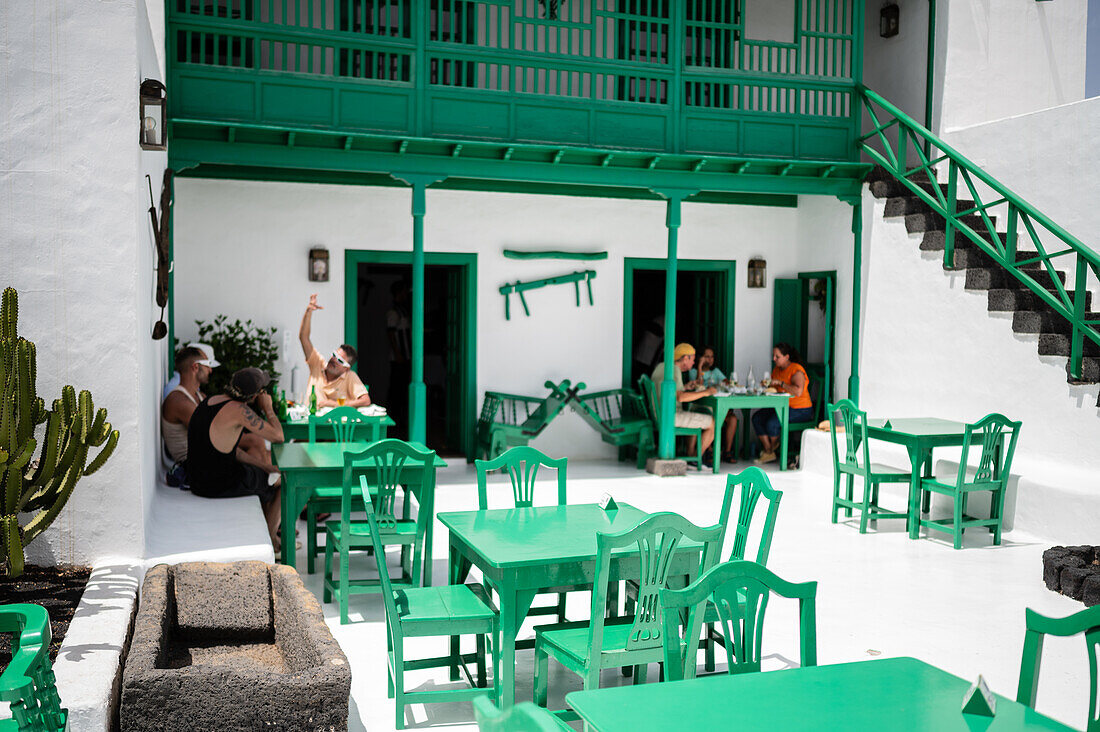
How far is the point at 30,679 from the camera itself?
2.38 meters

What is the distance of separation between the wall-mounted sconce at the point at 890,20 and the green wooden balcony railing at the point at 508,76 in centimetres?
89

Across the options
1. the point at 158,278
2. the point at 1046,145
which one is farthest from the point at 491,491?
the point at 1046,145

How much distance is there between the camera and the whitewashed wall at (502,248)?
34.7 ft

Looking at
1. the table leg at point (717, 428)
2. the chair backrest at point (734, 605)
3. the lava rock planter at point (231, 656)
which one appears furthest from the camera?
the table leg at point (717, 428)

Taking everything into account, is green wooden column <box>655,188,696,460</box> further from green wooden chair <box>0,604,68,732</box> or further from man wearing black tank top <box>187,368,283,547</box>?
green wooden chair <box>0,604,68,732</box>

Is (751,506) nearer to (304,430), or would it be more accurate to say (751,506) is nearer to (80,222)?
(80,222)

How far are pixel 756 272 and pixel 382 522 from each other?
7968 millimetres

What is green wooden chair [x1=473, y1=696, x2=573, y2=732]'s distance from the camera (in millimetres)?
1815

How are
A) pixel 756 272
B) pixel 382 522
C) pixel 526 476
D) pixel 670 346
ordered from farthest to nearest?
pixel 756 272 → pixel 670 346 → pixel 382 522 → pixel 526 476

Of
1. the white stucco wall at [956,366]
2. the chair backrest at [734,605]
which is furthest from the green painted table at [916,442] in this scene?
the chair backrest at [734,605]

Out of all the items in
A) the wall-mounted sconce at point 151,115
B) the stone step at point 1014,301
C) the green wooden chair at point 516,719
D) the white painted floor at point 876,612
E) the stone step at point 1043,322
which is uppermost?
the wall-mounted sconce at point 151,115

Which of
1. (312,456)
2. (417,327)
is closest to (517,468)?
(312,456)

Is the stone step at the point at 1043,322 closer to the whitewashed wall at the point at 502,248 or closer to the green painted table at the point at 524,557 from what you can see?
the whitewashed wall at the point at 502,248

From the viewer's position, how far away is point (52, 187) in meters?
5.01
